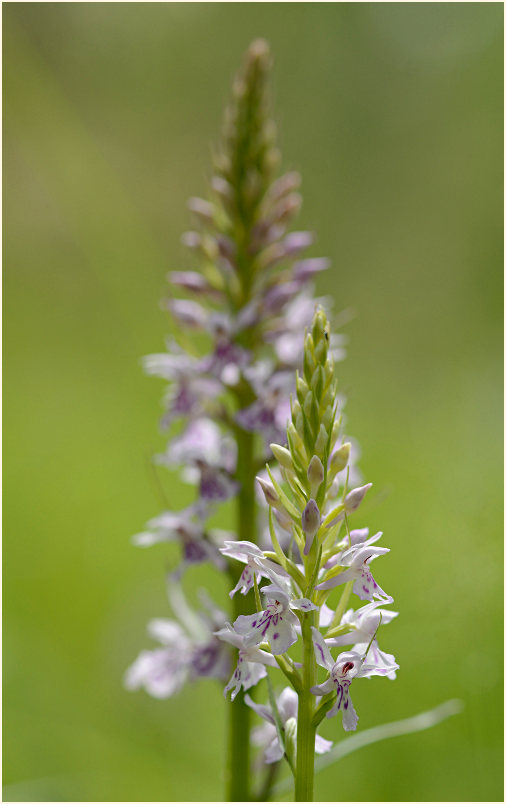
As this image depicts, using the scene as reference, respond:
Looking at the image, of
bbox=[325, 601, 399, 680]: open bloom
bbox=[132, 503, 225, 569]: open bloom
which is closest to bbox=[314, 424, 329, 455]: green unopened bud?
bbox=[325, 601, 399, 680]: open bloom

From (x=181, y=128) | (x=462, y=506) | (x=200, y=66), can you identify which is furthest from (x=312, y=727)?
(x=200, y=66)

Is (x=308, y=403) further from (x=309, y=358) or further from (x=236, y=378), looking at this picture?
(x=236, y=378)

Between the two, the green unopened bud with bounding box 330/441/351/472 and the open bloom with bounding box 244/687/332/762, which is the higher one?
the green unopened bud with bounding box 330/441/351/472

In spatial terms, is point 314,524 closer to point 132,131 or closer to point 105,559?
point 105,559

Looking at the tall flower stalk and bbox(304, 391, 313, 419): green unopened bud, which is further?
the tall flower stalk

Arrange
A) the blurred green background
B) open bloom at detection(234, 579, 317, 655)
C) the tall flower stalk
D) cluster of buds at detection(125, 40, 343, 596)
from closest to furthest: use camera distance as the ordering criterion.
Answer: open bloom at detection(234, 579, 317, 655), the tall flower stalk, cluster of buds at detection(125, 40, 343, 596), the blurred green background

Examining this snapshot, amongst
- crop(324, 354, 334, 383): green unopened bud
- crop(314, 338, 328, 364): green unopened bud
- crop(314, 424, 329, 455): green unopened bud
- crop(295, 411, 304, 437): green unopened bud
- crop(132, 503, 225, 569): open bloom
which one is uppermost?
crop(314, 338, 328, 364): green unopened bud

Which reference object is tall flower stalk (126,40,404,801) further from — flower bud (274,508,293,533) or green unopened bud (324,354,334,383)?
green unopened bud (324,354,334,383)

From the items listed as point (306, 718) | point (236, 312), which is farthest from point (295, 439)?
point (236, 312)
